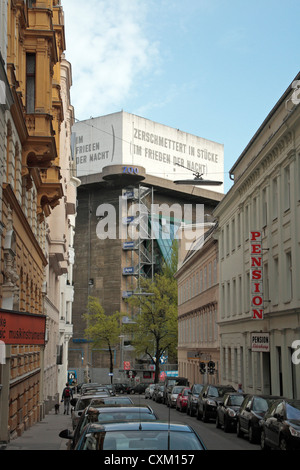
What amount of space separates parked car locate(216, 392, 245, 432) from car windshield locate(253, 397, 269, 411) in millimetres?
3298

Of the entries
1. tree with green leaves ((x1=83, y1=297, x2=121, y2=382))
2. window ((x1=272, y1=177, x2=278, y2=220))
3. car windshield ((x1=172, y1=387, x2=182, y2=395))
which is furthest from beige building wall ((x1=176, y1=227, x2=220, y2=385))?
window ((x1=272, y1=177, x2=278, y2=220))

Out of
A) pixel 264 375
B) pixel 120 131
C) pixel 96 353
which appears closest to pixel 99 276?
pixel 96 353

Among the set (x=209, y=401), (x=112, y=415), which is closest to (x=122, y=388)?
(x=209, y=401)

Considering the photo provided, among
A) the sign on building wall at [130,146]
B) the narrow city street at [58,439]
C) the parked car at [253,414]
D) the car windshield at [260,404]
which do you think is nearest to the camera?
the narrow city street at [58,439]

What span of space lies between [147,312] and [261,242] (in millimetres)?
43298

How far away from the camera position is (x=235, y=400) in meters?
26.2

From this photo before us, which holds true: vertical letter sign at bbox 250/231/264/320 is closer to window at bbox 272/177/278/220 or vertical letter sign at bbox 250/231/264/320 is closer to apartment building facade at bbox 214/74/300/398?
apartment building facade at bbox 214/74/300/398

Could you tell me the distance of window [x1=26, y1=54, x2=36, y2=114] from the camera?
957 inches

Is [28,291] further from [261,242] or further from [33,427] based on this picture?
[261,242]

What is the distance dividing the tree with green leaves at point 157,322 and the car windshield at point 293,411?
5933 cm

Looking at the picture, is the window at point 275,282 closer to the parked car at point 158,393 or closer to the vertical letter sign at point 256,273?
the vertical letter sign at point 256,273

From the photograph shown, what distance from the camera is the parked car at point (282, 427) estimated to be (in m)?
15.7

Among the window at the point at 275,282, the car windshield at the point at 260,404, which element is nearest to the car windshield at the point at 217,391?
the window at the point at 275,282

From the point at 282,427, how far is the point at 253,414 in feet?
16.5
